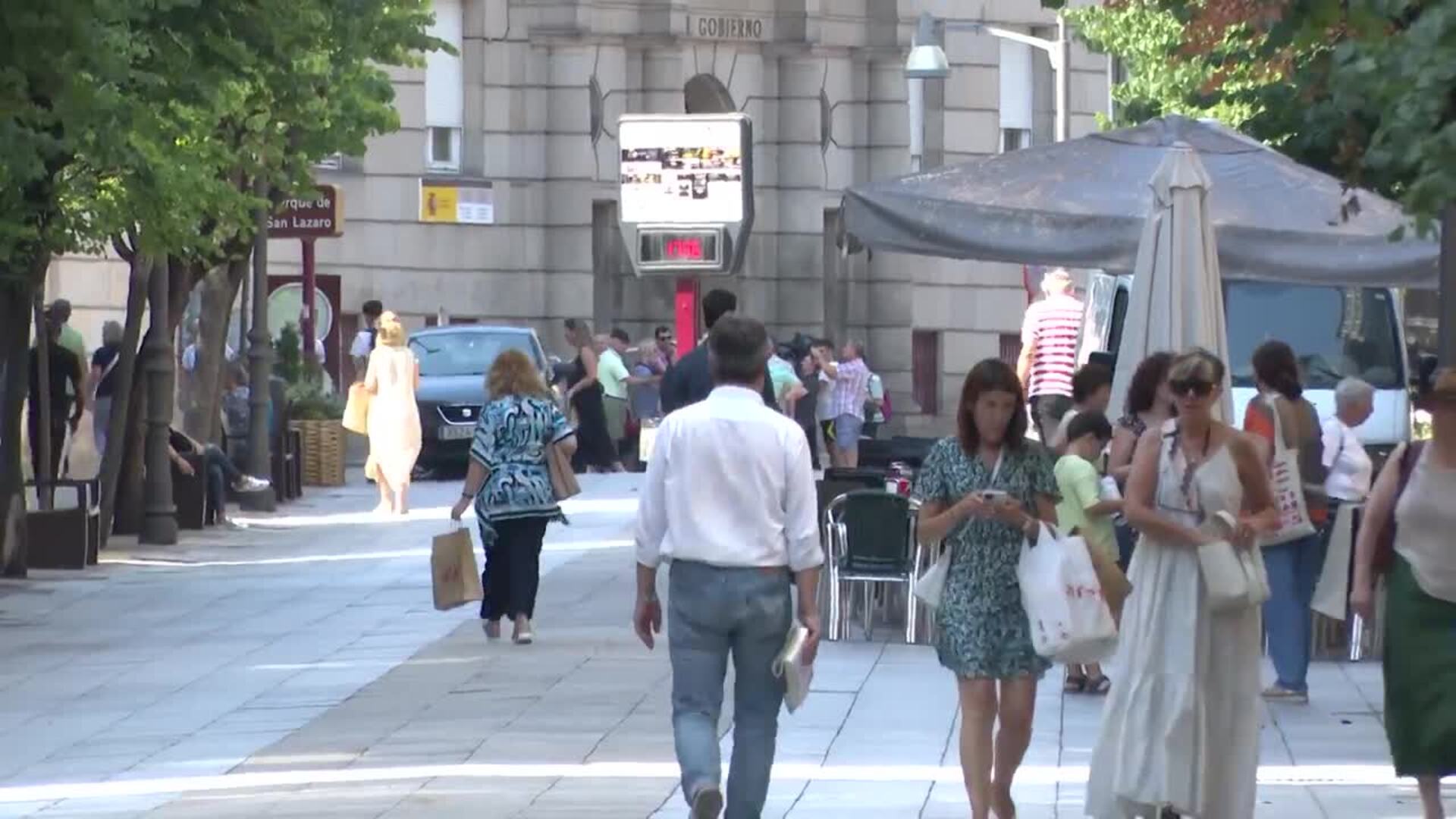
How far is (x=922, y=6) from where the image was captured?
51344mm

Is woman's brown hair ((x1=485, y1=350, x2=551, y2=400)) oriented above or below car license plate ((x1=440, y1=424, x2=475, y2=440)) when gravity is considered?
above

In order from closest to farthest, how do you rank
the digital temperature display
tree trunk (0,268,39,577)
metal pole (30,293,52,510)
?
1. tree trunk (0,268,39,577)
2. metal pole (30,293,52,510)
3. the digital temperature display

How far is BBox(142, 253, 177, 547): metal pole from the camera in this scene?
86.1 ft

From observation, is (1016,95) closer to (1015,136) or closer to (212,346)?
(1015,136)

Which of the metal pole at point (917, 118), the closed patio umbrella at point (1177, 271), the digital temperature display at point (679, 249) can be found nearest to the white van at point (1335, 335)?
the digital temperature display at point (679, 249)

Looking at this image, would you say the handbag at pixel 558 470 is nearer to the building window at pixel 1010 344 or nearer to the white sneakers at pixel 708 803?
the white sneakers at pixel 708 803

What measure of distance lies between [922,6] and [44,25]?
3680 centimetres

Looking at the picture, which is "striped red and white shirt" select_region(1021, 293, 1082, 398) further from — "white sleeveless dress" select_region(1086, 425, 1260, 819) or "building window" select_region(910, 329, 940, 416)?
"building window" select_region(910, 329, 940, 416)

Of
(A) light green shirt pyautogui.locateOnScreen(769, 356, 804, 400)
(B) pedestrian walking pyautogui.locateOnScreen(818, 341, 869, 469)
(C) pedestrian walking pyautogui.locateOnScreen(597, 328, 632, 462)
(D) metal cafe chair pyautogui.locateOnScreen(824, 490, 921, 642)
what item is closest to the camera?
(D) metal cafe chair pyautogui.locateOnScreen(824, 490, 921, 642)

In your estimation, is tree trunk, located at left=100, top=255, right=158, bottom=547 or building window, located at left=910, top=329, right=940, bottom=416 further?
building window, located at left=910, top=329, right=940, bottom=416

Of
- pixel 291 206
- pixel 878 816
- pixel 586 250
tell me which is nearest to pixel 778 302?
pixel 586 250

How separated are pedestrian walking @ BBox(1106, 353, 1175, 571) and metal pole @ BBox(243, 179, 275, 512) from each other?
1561 centimetres

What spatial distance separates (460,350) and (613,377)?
211 centimetres

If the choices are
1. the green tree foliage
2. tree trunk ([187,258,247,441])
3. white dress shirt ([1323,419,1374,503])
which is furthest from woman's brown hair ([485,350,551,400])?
tree trunk ([187,258,247,441])
